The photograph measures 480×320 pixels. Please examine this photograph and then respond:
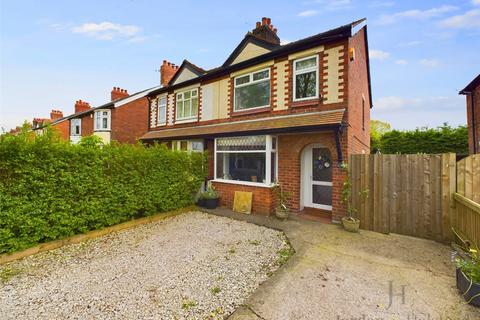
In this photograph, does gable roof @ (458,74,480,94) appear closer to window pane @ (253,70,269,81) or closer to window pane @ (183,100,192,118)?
window pane @ (253,70,269,81)

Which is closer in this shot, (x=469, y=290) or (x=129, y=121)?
(x=469, y=290)

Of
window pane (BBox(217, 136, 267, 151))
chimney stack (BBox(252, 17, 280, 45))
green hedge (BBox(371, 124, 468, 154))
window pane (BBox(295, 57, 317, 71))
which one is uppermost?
chimney stack (BBox(252, 17, 280, 45))

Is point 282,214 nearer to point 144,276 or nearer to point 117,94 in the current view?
point 144,276

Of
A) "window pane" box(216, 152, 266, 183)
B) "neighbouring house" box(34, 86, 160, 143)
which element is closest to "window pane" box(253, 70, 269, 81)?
"window pane" box(216, 152, 266, 183)

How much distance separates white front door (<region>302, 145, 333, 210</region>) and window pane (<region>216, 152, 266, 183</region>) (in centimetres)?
154

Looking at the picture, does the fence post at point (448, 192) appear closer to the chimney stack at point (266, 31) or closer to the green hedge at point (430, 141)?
the chimney stack at point (266, 31)

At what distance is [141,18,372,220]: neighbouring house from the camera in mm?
6289

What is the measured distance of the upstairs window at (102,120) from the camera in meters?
17.2

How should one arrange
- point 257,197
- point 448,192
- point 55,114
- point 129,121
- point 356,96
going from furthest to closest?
point 55,114
point 129,121
point 356,96
point 257,197
point 448,192

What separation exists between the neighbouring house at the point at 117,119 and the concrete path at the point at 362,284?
17.4 meters

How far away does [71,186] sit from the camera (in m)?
4.84

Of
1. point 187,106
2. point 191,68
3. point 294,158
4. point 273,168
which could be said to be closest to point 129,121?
point 191,68

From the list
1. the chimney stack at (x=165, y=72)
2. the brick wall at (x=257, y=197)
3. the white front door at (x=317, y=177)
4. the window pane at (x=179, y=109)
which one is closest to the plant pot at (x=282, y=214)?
the brick wall at (x=257, y=197)

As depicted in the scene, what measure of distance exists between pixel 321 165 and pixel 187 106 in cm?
773
